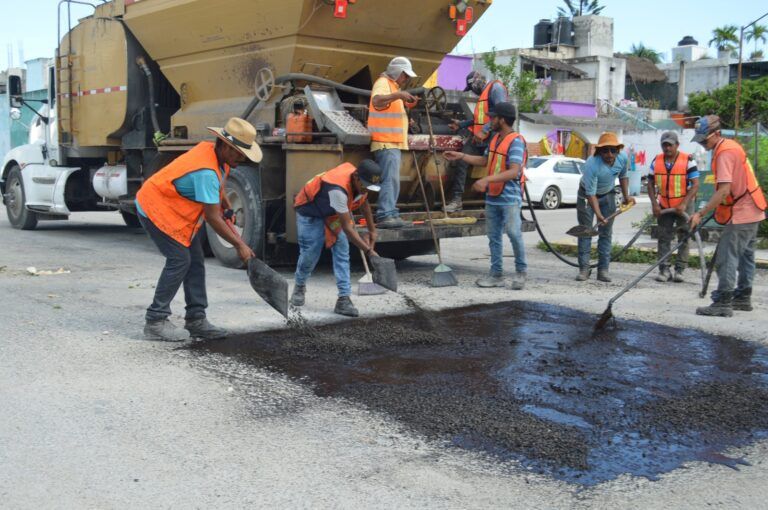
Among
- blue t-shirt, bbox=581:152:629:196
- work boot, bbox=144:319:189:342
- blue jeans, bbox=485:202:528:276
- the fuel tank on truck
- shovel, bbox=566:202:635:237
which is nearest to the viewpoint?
work boot, bbox=144:319:189:342

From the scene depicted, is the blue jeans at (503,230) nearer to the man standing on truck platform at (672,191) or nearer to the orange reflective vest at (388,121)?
the orange reflective vest at (388,121)

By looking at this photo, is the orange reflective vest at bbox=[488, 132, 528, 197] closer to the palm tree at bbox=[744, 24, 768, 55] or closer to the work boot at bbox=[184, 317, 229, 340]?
the work boot at bbox=[184, 317, 229, 340]

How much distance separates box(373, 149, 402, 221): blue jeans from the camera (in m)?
8.03

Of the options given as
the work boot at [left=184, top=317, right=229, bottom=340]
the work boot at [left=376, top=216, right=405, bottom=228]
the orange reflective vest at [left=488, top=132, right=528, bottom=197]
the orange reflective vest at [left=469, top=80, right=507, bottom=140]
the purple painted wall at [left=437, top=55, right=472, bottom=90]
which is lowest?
the work boot at [left=184, top=317, right=229, bottom=340]

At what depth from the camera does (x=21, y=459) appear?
3.51 meters

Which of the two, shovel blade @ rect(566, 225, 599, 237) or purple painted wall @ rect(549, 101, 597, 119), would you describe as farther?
purple painted wall @ rect(549, 101, 597, 119)

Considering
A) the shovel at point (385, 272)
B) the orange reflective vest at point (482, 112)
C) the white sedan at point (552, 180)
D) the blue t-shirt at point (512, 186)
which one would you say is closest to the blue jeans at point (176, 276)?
the shovel at point (385, 272)

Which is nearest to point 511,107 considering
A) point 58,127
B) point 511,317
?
point 511,317

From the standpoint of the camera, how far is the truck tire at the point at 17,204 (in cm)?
1274

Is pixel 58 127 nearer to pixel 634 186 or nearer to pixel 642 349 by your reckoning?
pixel 642 349

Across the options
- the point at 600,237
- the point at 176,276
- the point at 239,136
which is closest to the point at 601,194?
the point at 600,237

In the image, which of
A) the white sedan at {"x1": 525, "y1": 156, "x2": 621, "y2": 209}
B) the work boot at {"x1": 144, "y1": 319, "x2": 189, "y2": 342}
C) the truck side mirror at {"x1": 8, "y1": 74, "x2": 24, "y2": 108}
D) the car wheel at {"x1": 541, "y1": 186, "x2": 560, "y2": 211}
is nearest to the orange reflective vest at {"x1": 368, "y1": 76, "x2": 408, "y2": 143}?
the work boot at {"x1": 144, "y1": 319, "x2": 189, "y2": 342}

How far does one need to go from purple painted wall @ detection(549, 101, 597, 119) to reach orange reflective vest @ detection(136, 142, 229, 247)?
2881cm

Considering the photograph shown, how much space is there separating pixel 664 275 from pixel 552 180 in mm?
11981
